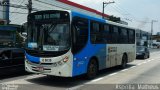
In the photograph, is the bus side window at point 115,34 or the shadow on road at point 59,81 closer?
the shadow on road at point 59,81

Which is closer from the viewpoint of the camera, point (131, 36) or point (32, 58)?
point (32, 58)

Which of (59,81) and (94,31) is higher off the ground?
(94,31)

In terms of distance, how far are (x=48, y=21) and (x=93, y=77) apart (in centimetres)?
344

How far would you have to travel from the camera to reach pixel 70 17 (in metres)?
10.9

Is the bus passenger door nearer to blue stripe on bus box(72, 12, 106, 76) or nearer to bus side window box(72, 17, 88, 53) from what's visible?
blue stripe on bus box(72, 12, 106, 76)

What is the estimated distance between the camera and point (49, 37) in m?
11.1

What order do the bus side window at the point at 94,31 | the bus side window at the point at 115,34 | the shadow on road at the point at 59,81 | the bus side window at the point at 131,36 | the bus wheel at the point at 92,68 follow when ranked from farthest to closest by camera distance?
the bus side window at the point at 131,36, the bus side window at the point at 115,34, the bus side window at the point at 94,31, the bus wheel at the point at 92,68, the shadow on road at the point at 59,81

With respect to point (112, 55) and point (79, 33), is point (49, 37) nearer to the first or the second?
point (79, 33)

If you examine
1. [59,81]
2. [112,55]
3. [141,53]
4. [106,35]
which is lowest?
[59,81]

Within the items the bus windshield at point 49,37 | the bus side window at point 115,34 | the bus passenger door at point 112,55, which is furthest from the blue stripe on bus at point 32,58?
the bus side window at point 115,34

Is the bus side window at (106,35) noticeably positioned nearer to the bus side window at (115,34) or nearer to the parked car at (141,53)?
the bus side window at (115,34)

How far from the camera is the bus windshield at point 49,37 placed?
1081cm

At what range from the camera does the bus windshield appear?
10.8m

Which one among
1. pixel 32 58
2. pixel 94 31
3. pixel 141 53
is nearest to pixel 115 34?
pixel 94 31
